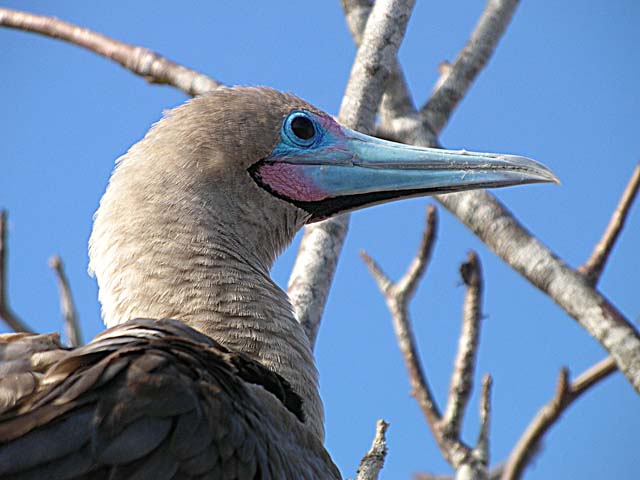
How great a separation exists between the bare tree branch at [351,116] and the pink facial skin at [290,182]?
0.36 metres

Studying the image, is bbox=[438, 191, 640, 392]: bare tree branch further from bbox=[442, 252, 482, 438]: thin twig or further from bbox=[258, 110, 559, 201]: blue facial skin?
bbox=[258, 110, 559, 201]: blue facial skin

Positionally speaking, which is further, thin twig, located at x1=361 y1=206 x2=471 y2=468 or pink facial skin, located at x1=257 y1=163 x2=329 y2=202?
thin twig, located at x1=361 y1=206 x2=471 y2=468

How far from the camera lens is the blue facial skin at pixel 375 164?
4.91m

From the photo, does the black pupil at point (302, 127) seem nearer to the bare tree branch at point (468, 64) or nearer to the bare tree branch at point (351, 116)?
the bare tree branch at point (351, 116)

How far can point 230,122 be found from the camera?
5.01 meters

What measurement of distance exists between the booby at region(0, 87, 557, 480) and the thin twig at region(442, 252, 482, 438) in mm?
990

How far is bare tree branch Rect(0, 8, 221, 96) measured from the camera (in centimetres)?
639

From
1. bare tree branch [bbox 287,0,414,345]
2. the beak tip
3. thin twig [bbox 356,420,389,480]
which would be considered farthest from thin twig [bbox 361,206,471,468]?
thin twig [bbox 356,420,389,480]

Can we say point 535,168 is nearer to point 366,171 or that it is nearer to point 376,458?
point 366,171

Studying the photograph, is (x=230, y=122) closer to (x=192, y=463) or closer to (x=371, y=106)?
(x=371, y=106)

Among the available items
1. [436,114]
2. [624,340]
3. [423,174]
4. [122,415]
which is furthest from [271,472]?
[436,114]

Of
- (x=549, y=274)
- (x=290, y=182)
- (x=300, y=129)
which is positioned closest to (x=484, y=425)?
(x=549, y=274)

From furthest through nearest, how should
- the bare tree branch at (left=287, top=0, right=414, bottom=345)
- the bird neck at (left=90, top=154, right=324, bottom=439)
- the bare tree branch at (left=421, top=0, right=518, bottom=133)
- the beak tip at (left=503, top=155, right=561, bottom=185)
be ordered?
the bare tree branch at (left=421, top=0, right=518, bottom=133) → the bare tree branch at (left=287, top=0, right=414, bottom=345) → the beak tip at (left=503, top=155, right=561, bottom=185) → the bird neck at (left=90, top=154, right=324, bottom=439)

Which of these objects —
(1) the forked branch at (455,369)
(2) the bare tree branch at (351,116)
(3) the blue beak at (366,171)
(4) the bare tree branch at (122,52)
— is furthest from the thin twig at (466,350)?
(4) the bare tree branch at (122,52)
